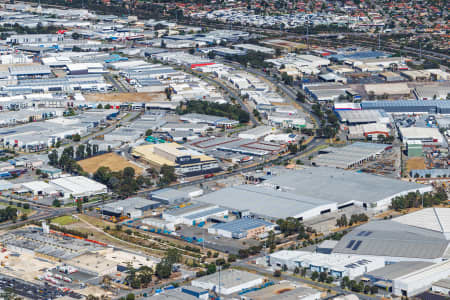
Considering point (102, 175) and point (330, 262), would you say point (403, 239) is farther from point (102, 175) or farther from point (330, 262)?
point (102, 175)

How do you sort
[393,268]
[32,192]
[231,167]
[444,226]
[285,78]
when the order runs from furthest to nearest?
[285,78], [231,167], [32,192], [444,226], [393,268]

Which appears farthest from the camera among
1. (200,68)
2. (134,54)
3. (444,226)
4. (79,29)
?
(79,29)

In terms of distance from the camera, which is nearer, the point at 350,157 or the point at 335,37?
the point at 350,157

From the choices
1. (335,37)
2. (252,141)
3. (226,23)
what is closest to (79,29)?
(226,23)

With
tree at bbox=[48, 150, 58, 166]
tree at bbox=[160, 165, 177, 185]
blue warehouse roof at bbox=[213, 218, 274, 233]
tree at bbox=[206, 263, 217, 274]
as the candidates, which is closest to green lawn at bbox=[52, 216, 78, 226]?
tree at bbox=[160, 165, 177, 185]

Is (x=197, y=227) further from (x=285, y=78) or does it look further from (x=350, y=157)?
(x=285, y=78)

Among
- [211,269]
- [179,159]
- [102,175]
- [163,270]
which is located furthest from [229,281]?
[179,159]
